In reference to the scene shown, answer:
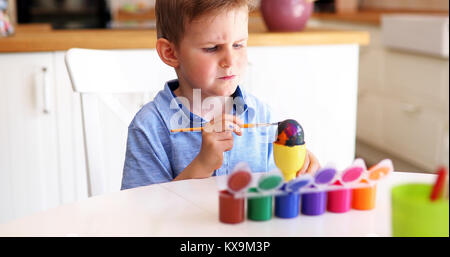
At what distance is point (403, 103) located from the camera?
2.85 m

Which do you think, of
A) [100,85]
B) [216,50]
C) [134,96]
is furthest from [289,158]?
[134,96]

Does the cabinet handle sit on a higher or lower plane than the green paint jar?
higher

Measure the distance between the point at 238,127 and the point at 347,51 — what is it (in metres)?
1.18

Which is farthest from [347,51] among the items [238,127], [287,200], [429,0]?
[429,0]

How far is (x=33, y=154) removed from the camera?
173 cm

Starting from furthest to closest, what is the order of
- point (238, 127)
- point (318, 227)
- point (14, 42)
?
1. point (14, 42)
2. point (238, 127)
3. point (318, 227)

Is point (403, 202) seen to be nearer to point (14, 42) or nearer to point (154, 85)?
point (154, 85)

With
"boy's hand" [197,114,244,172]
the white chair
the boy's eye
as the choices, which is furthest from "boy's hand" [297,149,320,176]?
the white chair

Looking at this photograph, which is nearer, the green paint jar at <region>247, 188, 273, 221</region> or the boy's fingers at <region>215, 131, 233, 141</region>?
the green paint jar at <region>247, 188, 273, 221</region>

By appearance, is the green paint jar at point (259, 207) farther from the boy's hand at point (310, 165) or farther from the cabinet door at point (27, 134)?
the cabinet door at point (27, 134)

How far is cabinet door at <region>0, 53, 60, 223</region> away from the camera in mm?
1685

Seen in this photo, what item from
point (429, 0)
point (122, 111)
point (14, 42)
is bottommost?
point (122, 111)

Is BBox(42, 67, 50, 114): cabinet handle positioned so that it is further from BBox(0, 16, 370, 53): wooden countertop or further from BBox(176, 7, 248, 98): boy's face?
BBox(176, 7, 248, 98): boy's face

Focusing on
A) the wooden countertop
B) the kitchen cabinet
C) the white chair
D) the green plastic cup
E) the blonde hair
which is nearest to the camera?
the green plastic cup
